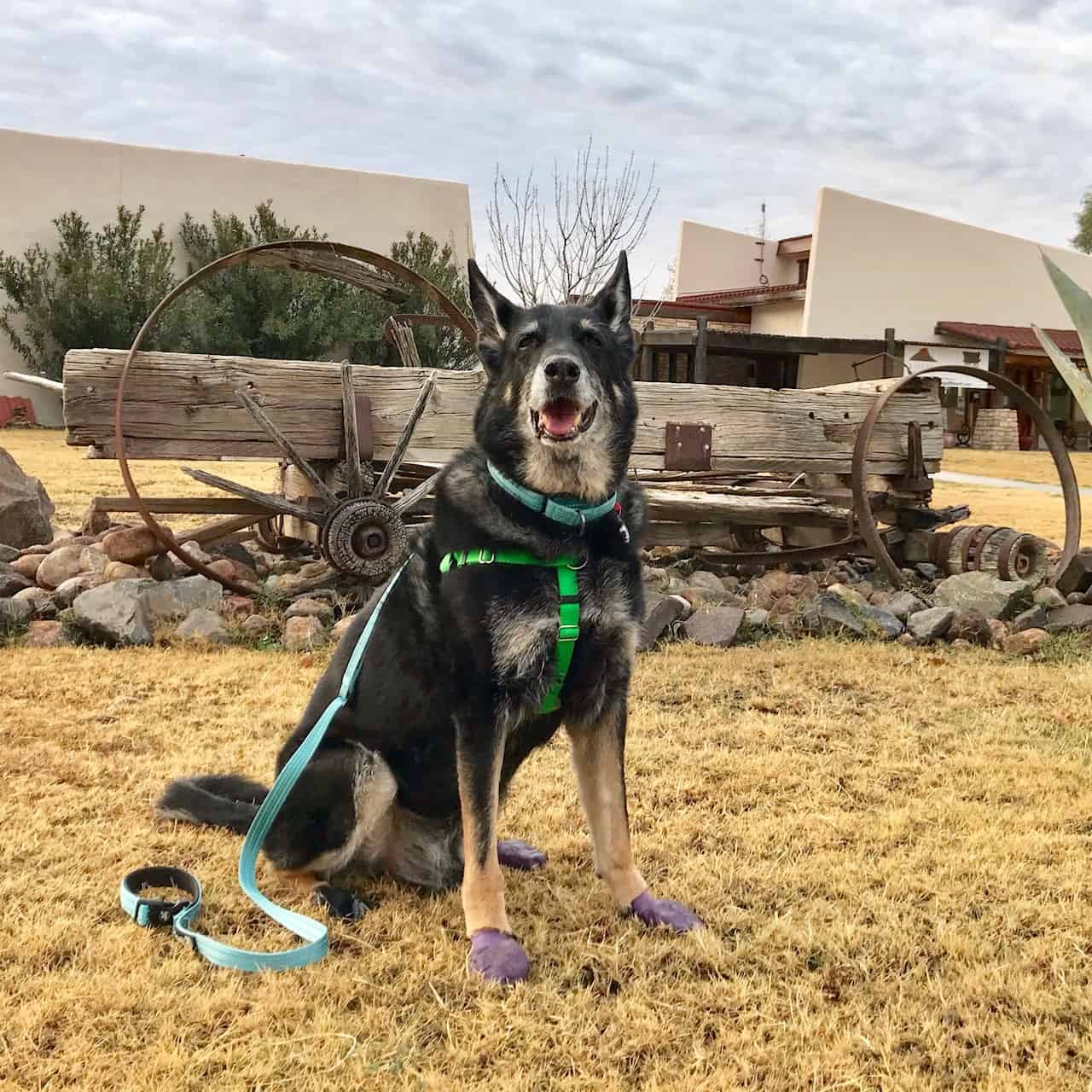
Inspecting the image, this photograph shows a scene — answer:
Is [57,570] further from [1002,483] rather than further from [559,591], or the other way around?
[1002,483]

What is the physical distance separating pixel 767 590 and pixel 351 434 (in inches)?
112

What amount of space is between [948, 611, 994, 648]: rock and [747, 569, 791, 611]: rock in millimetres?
1074

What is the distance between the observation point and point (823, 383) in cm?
2414

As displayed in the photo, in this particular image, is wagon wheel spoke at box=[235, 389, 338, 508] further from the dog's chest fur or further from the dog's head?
the dog's chest fur

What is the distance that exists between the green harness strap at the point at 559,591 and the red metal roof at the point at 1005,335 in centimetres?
2365

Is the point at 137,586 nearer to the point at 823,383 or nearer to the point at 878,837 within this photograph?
the point at 878,837

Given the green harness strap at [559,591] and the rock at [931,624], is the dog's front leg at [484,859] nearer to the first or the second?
the green harness strap at [559,591]

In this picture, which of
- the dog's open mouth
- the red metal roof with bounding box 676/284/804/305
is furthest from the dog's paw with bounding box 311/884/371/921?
the red metal roof with bounding box 676/284/804/305

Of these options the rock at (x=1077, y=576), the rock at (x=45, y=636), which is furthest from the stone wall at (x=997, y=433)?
the rock at (x=45, y=636)

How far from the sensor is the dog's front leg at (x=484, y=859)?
7.27ft

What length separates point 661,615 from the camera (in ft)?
17.7

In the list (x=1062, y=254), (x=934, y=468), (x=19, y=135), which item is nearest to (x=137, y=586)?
(x=934, y=468)

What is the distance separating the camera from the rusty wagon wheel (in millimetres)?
5297

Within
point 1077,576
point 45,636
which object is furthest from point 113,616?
point 1077,576
